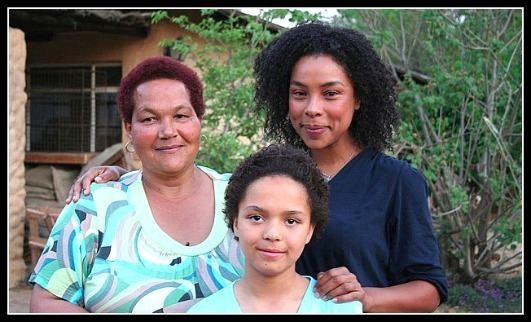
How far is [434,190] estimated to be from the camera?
6762mm

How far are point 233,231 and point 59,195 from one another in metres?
6.91

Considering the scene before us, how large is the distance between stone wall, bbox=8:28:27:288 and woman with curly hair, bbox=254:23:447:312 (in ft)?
17.4

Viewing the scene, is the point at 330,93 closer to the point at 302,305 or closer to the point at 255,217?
the point at 255,217

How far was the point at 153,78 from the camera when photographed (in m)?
2.18

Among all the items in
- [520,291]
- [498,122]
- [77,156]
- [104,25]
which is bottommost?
[520,291]

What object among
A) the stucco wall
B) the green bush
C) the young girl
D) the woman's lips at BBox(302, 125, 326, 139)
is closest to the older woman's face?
the young girl

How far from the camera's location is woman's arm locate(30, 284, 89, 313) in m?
1.99

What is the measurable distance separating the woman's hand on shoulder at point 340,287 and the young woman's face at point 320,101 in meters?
0.41

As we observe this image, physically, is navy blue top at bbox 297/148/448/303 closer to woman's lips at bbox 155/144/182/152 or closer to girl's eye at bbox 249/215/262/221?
girl's eye at bbox 249/215/262/221

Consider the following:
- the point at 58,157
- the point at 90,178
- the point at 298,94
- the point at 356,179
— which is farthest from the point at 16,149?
the point at 356,179

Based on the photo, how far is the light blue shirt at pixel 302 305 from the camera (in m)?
1.91

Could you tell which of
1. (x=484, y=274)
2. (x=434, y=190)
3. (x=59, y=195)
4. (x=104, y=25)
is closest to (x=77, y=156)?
(x=59, y=195)

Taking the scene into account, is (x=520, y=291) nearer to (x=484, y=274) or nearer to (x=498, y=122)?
(x=484, y=274)

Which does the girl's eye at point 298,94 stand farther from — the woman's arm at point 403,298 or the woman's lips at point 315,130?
the woman's arm at point 403,298
